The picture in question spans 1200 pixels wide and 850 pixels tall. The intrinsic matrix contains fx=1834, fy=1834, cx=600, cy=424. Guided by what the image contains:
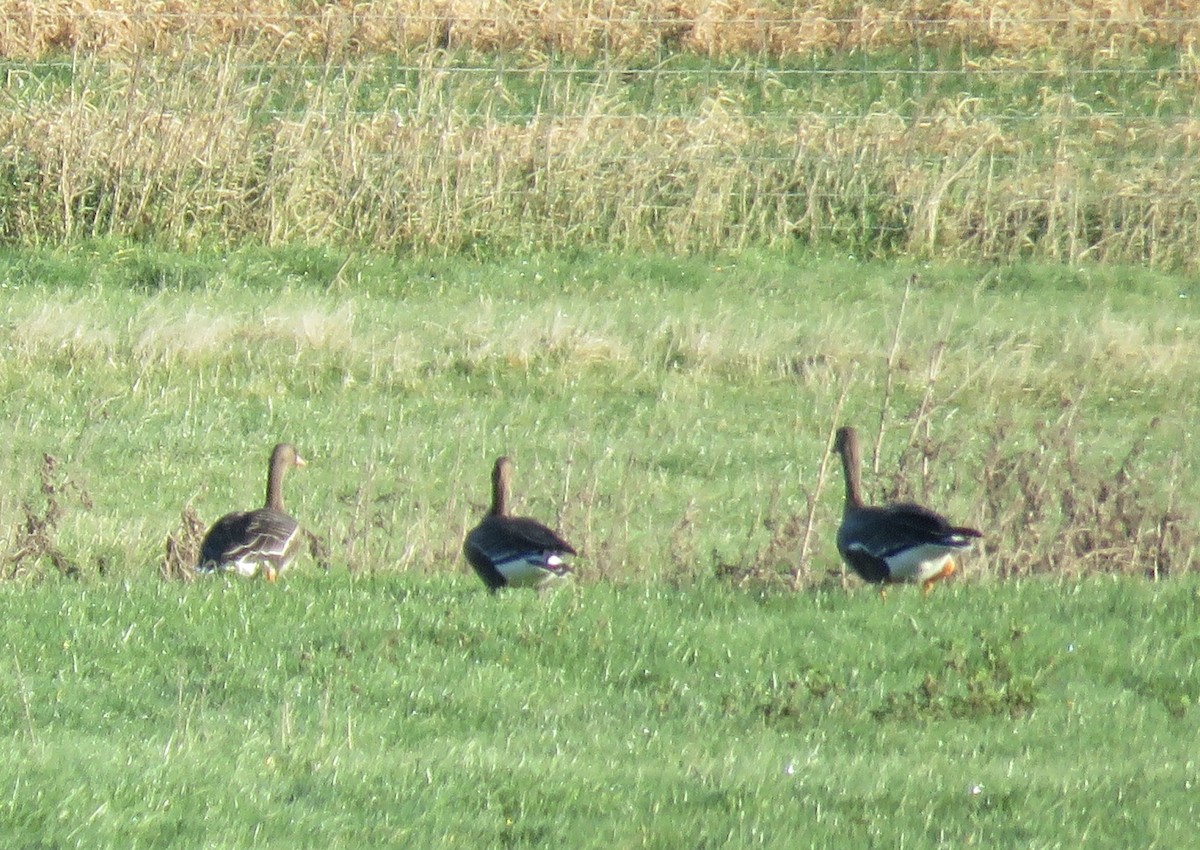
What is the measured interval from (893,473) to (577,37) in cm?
1724

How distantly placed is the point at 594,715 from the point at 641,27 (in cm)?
2121

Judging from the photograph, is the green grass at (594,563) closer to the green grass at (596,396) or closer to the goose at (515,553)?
the green grass at (596,396)

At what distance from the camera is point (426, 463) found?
12.4 metres

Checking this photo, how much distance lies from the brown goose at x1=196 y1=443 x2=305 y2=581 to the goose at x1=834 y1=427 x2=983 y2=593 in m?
2.84

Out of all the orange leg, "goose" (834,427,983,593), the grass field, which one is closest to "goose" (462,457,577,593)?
the grass field

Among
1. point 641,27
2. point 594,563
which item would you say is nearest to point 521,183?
point 641,27

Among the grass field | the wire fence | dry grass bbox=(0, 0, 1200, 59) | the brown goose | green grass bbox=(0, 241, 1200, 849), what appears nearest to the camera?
green grass bbox=(0, 241, 1200, 849)

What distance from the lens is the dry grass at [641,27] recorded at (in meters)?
25.8

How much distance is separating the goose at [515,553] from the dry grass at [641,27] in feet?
56.1

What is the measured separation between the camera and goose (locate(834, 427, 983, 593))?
8789 mm

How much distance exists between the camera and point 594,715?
283 inches

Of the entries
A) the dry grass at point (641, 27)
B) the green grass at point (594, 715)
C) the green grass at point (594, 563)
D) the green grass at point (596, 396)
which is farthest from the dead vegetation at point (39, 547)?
the dry grass at point (641, 27)

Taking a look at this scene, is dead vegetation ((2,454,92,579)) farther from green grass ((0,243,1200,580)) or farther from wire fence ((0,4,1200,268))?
wire fence ((0,4,1200,268))

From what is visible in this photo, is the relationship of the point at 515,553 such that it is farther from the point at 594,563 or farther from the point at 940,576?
the point at 940,576
